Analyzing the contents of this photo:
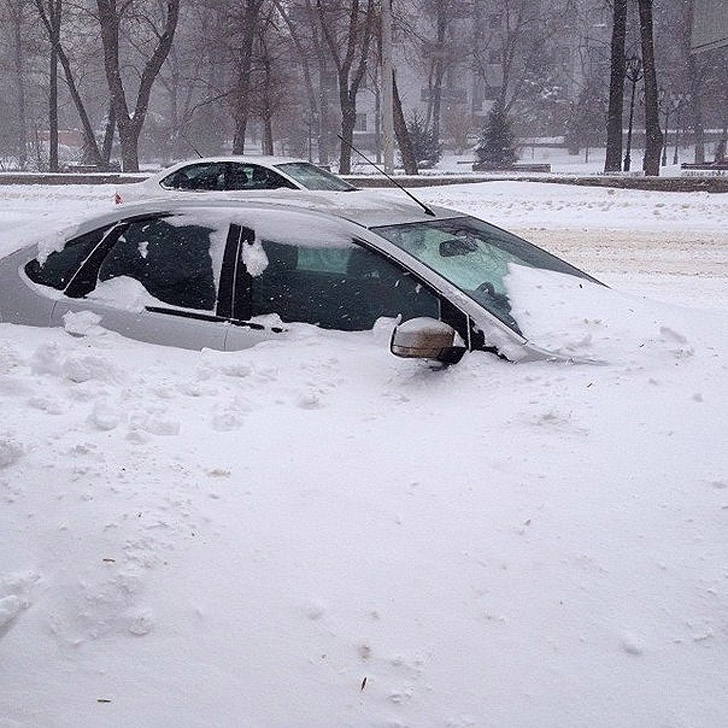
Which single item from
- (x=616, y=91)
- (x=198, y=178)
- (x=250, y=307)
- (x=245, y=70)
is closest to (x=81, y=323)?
(x=250, y=307)

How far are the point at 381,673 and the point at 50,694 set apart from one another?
81cm

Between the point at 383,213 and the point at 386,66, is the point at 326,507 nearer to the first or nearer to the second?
the point at 383,213

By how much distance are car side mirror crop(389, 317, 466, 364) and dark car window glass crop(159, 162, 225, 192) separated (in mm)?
11209

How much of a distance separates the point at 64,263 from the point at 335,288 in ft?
4.95

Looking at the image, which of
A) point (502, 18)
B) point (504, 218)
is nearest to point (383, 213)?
point (504, 218)

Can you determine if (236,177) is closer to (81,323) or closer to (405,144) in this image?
(81,323)

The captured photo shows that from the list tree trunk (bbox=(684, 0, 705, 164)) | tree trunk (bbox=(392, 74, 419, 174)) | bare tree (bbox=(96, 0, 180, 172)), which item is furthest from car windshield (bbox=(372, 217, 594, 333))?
tree trunk (bbox=(684, 0, 705, 164))

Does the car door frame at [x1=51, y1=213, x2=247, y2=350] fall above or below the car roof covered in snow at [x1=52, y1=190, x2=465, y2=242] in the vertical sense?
below

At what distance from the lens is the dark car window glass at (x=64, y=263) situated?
4.61 m

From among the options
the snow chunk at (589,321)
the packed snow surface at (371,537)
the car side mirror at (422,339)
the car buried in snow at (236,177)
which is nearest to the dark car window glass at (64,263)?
the packed snow surface at (371,537)

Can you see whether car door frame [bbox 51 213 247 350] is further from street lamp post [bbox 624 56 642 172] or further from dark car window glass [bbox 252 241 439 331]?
street lamp post [bbox 624 56 642 172]

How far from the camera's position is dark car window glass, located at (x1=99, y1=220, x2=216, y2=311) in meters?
4.29

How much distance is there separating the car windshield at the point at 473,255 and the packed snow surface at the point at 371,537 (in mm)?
275

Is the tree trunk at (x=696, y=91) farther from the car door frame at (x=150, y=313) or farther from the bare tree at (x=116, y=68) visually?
the car door frame at (x=150, y=313)
